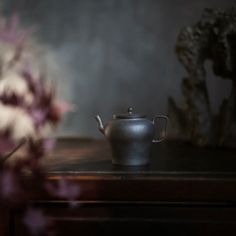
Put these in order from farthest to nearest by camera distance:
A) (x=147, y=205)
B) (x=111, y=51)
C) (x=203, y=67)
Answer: (x=111, y=51), (x=203, y=67), (x=147, y=205)

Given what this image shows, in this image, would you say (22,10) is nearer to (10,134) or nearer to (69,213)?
(69,213)

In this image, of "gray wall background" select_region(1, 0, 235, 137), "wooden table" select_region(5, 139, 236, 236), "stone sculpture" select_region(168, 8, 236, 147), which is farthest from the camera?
"gray wall background" select_region(1, 0, 235, 137)

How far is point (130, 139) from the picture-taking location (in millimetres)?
703

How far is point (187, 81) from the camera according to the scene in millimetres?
943

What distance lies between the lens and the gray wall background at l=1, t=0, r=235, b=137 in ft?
3.74

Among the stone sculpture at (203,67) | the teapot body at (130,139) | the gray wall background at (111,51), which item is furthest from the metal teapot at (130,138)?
the gray wall background at (111,51)

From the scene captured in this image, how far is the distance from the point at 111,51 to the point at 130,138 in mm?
501

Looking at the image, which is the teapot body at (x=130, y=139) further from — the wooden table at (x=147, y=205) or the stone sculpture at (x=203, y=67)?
the stone sculpture at (x=203, y=67)

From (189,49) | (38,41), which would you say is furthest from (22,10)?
(189,49)

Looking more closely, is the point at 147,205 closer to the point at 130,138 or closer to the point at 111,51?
the point at 130,138

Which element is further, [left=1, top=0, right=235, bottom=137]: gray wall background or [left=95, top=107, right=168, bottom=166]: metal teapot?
[left=1, top=0, right=235, bottom=137]: gray wall background

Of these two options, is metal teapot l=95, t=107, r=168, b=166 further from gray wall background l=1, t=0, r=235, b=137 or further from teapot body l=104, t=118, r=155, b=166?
gray wall background l=1, t=0, r=235, b=137

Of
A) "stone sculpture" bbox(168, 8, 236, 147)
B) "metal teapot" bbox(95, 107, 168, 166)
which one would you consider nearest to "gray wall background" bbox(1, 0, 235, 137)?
"stone sculpture" bbox(168, 8, 236, 147)

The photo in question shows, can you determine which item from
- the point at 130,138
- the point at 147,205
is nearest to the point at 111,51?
the point at 130,138
